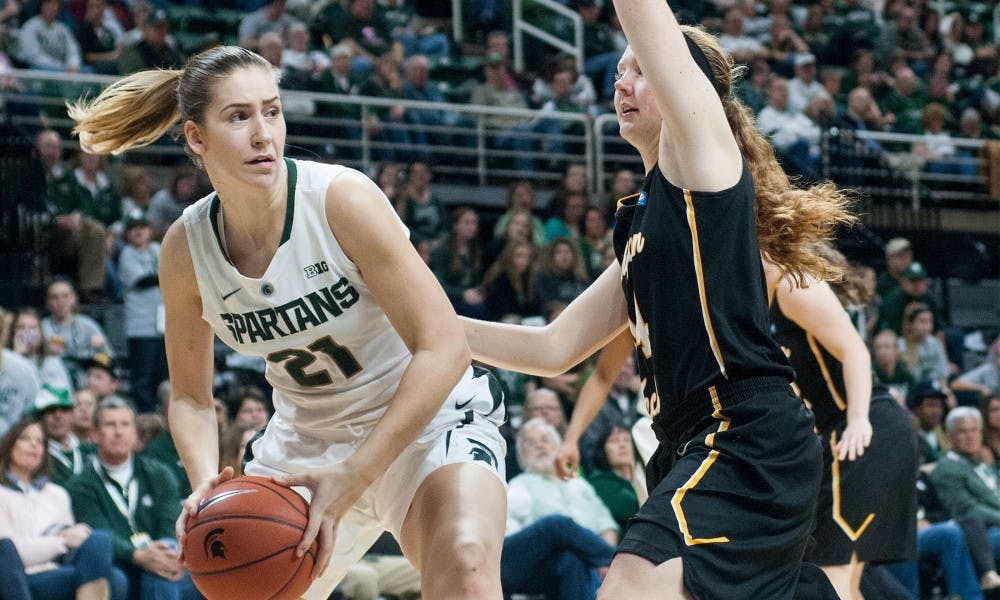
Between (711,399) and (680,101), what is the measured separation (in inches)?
25.7

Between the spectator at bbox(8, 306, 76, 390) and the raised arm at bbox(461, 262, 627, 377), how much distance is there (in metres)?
4.97

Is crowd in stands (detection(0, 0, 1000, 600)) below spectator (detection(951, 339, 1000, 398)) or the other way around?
the other way around

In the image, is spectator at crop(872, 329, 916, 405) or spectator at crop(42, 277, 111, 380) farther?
spectator at crop(872, 329, 916, 405)

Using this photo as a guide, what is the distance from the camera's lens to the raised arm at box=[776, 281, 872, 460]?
15.8 ft

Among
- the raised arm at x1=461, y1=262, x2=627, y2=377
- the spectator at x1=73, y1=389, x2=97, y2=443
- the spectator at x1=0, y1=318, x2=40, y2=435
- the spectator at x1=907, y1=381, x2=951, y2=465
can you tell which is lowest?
the spectator at x1=907, y1=381, x2=951, y2=465

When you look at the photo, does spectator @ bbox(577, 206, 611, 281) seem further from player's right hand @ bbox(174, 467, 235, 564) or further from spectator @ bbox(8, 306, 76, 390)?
player's right hand @ bbox(174, 467, 235, 564)

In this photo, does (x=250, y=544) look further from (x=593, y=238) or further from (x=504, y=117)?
(x=504, y=117)

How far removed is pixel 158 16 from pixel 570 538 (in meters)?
5.89

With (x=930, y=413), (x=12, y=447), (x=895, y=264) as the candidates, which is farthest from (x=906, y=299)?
(x=12, y=447)

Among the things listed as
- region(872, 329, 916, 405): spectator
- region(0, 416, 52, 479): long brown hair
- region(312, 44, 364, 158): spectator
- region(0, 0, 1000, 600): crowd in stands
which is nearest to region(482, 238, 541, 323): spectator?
region(0, 0, 1000, 600): crowd in stands

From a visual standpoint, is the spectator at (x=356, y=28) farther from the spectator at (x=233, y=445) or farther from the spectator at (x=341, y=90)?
the spectator at (x=233, y=445)

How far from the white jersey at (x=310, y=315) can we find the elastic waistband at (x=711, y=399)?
0.85 m

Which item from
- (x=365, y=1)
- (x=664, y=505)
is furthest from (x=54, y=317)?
(x=664, y=505)

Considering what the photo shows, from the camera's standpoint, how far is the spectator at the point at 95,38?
10.8 meters
